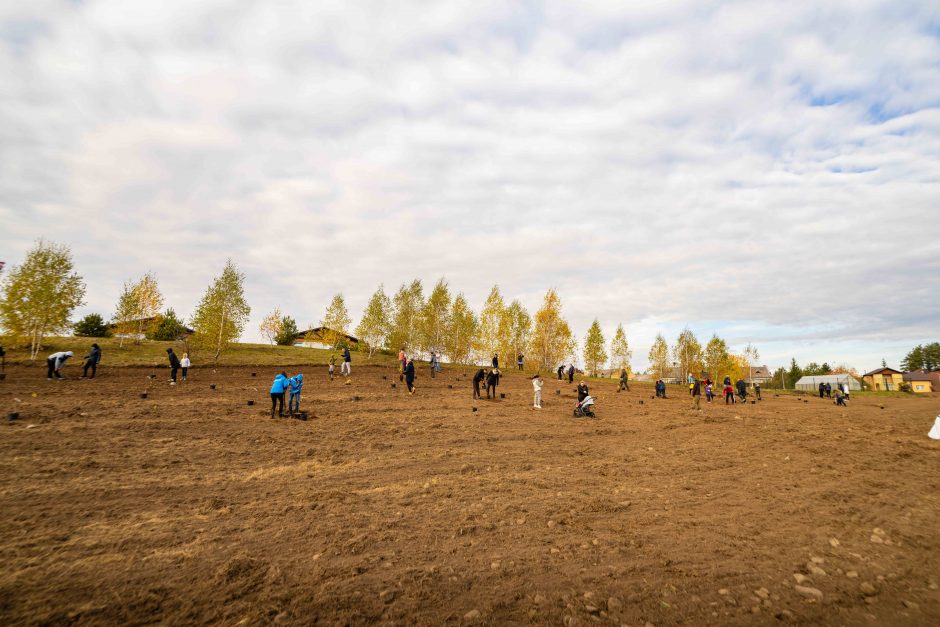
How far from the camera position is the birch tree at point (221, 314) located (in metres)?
41.3

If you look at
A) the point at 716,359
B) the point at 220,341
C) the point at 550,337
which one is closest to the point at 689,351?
the point at 716,359

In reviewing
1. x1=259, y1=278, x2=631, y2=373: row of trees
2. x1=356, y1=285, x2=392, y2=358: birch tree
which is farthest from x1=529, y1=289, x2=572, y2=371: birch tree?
x1=356, y1=285, x2=392, y2=358: birch tree

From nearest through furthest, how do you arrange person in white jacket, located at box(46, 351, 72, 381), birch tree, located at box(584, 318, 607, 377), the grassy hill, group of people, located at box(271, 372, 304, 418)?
1. group of people, located at box(271, 372, 304, 418)
2. person in white jacket, located at box(46, 351, 72, 381)
3. the grassy hill
4. birch tree, located at box(584, 318, 607, 377)

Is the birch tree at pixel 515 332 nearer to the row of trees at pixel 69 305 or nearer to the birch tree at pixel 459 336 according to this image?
the birch tree at pixel 459 336

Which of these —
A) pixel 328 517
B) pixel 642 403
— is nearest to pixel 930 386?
pixel 642 403

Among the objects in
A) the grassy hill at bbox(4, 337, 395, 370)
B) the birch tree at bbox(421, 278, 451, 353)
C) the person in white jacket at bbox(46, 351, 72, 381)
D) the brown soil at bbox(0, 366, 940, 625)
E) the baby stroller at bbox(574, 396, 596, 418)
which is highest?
the birch tree at bbox(421, 278, 451, 353)

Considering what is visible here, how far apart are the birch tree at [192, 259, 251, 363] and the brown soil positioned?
2472 cm

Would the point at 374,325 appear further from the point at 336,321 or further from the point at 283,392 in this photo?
the point at 283,392

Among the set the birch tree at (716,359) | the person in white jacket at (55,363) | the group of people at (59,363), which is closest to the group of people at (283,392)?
the group of people at (59,363)

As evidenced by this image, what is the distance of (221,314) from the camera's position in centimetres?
4306

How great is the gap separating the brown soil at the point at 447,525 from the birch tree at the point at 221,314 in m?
24.7

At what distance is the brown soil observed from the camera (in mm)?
5695

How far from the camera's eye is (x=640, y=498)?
1030 centimetres

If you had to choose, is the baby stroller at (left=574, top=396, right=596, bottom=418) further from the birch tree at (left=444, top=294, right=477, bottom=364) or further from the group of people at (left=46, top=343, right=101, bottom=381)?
the birch tree at (left=444, top=294, right=477, bottom=364)
